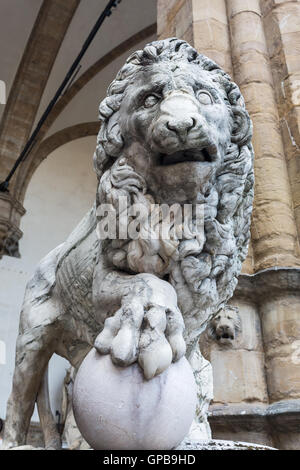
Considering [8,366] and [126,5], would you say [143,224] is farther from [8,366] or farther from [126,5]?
[126,5]

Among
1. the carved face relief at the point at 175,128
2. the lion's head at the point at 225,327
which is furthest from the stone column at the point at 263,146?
the carved face relief at the point at 175,128

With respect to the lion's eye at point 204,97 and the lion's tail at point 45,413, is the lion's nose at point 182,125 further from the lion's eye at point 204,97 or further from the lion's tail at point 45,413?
the lion's tail at point 45,413

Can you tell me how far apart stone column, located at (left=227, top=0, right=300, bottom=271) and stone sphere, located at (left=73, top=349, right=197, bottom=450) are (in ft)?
4.55

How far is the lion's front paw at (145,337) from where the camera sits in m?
0.81

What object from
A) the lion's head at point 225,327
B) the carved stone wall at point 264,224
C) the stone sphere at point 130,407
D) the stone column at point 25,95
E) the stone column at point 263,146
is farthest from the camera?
the stone column at point 25,95

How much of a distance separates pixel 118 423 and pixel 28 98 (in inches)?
279

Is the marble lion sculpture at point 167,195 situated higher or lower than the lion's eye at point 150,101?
lower

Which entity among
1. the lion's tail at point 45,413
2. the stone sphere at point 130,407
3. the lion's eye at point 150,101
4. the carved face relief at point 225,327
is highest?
the lion's eye at point 150,101

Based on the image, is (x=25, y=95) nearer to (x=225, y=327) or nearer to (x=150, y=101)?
(x=225, y=327)

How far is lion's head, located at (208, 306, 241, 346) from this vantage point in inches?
76.5

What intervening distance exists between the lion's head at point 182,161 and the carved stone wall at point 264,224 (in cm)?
78

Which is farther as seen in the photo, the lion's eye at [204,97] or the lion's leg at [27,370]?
the lion's leg at [27,370]

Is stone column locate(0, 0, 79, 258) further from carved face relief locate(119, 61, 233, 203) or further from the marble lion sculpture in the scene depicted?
carved face relief locate(119, 61, 233, 203)

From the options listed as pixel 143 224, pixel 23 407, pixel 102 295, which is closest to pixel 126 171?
pixel 143 224
